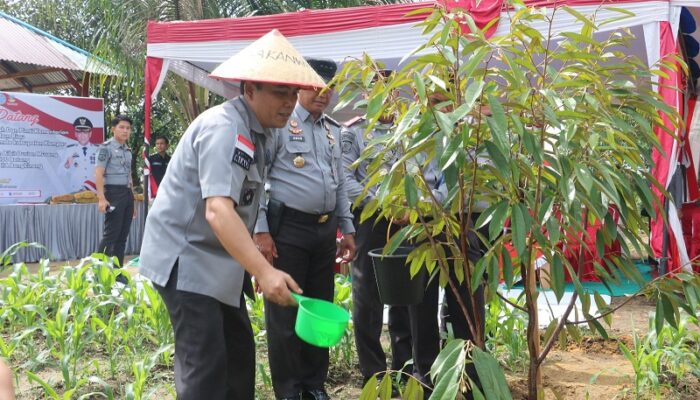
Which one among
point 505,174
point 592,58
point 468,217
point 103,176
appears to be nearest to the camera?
point 505,174

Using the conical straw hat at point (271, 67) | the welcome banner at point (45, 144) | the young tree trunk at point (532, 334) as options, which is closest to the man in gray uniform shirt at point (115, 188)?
the welcome banner at point (45, 144)

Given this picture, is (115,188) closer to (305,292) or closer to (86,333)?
(86,333)

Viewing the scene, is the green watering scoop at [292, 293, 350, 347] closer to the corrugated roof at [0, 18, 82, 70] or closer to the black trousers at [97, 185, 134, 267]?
the black trousers at [97, 185, 134, 267]

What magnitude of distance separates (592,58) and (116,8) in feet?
36.0

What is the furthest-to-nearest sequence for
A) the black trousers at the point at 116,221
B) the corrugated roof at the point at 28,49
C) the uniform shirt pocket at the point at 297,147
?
the corrugated roof at the point at 28,49 < the black trousers at the point at 116,221 < the uniform shirt pocket at the point at 297,147

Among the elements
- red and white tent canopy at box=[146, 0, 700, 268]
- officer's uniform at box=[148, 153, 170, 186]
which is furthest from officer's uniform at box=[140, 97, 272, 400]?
officer's uniform at box=[148, 153, 170, 186]

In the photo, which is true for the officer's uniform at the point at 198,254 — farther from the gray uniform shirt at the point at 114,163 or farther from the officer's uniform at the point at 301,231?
the gray uniform shirt at the point at 114,163

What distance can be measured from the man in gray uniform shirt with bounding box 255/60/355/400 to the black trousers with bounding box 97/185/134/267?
4062 mm

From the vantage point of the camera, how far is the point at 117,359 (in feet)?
12.5

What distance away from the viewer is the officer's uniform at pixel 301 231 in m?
3.20

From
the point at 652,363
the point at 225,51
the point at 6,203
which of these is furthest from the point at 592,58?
the point at 6,203

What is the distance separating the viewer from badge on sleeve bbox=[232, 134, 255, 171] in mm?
2168

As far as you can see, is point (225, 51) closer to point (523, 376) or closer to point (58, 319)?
point (58, 319)

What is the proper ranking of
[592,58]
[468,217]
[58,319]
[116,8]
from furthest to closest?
[116,8]
[58,319]
[468,217]
[592,58]
